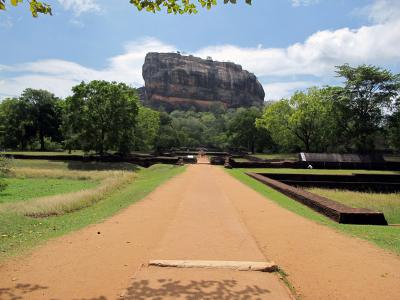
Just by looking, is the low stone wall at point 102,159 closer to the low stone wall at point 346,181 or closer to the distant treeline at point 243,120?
the distant treeline at point 243,120

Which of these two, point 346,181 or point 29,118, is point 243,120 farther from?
point 346,181

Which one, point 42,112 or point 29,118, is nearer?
point 29,118

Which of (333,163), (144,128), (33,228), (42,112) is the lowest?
(33,228)

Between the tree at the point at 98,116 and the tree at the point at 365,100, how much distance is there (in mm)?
23481

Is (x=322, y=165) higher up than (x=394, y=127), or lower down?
lower down

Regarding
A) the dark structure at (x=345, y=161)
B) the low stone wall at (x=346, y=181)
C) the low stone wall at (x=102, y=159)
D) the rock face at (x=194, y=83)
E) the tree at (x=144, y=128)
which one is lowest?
the low stone wall at (x=346, y=181)

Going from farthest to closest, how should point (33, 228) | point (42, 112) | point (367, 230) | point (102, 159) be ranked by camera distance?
point (42, 112), point (102, 159), point (367, 230), point (33, 228)

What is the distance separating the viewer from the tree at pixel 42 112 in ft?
186

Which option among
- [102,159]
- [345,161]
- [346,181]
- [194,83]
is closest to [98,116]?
[102,159]

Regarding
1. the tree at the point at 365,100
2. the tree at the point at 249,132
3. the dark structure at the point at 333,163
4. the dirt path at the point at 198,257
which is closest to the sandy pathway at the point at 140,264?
the dirt path at the point at 198,257

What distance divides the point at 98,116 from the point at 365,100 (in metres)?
28.6

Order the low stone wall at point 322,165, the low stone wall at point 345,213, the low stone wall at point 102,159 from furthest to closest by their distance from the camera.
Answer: the low stone wall at point 102,159
the low stone wall at point 322,165
the low stone wall at point 345,213

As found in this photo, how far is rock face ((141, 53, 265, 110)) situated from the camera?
147375mm

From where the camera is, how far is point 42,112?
5769cm
